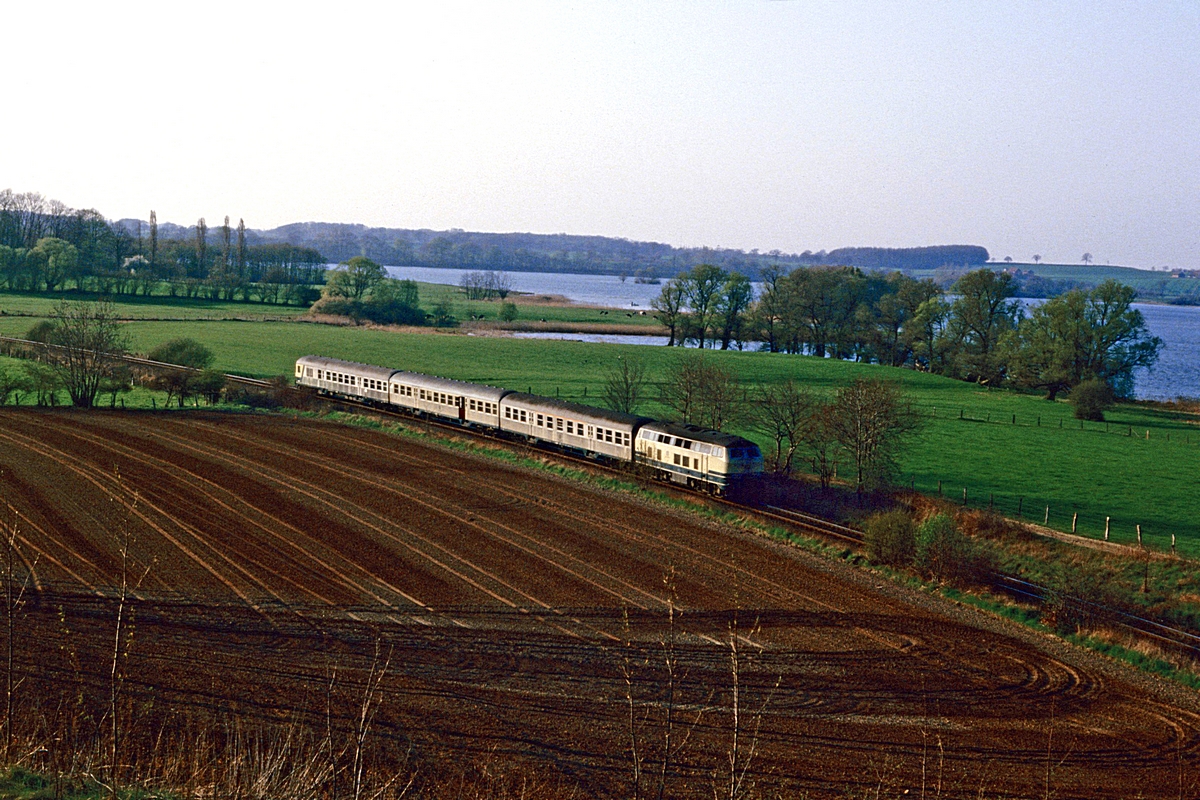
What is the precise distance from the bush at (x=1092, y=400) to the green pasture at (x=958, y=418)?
1395mm

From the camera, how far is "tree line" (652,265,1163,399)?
7994 centimetres

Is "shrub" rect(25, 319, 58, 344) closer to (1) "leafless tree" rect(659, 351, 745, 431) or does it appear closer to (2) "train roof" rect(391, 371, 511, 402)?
(2) "train roof" rect(391, 371, 511, 402)

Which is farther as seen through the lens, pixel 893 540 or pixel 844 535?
pixel 844 535

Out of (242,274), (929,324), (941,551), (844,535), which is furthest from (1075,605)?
(242,274)

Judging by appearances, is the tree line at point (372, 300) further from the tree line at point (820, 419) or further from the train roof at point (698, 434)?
the train roof at point (698, 434)

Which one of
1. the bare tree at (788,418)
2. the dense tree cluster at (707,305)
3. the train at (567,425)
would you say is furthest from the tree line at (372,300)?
the bare tree at (788,418)

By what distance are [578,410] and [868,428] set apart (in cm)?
1240

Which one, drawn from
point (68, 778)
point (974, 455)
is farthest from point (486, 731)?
point (974, 455)

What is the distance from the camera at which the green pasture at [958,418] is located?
140 ft

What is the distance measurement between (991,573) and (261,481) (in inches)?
1046

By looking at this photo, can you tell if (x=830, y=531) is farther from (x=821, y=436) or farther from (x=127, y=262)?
(x=127, y=262)

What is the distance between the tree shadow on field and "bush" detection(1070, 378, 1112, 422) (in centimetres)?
3726

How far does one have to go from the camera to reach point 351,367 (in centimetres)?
5969

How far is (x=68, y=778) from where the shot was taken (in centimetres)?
1315
